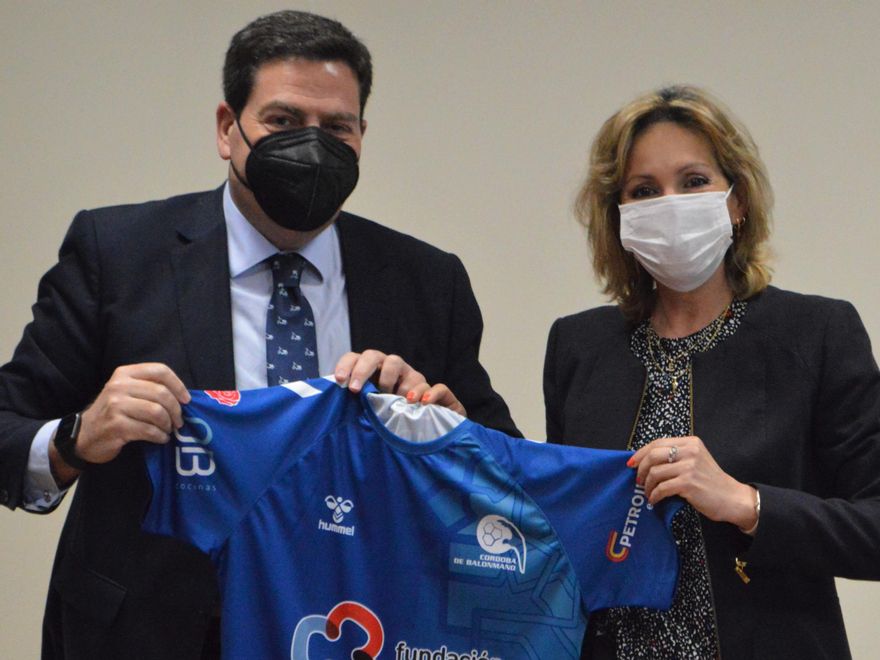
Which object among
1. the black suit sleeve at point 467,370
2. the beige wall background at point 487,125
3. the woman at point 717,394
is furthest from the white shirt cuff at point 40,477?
the beige wall background at point 487,125

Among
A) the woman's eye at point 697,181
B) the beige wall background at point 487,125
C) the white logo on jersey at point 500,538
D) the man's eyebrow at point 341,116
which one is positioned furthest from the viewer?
the beige wall background at point 487,125

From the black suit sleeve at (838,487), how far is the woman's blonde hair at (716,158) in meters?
0.21

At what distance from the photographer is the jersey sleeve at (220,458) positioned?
6.13 ft

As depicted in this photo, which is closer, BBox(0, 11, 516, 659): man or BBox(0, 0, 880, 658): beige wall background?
BBox(0, 11, 516, 659): man

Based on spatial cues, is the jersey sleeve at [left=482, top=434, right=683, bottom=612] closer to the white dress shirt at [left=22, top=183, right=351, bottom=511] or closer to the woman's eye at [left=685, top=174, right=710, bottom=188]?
the white dress shirt at [left=22, top=183, right=351, bottom=511]

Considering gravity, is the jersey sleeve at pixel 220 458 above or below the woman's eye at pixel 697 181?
below

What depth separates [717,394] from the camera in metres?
2.07

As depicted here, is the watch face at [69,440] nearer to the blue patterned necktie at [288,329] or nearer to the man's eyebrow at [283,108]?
the blue patterned necktie at [288,329]

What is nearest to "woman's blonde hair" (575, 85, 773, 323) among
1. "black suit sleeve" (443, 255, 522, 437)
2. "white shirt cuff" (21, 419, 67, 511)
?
"black suit sleeve" (443, 255, 522, 437)

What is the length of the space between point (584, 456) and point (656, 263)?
0.44 meters

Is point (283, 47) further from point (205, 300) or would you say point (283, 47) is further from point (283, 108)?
point (205, 300)

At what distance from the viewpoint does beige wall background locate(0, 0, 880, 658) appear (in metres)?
3.43

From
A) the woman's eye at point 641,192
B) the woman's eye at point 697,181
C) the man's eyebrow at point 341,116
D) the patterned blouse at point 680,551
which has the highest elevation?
the man's eyebrow at point 341,116

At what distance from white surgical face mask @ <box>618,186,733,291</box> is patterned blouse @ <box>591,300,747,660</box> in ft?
0.33
